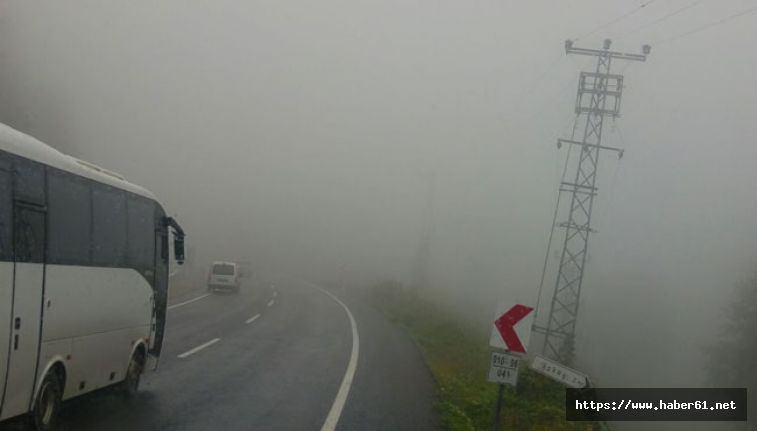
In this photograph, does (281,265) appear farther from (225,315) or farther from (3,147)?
(3,147)

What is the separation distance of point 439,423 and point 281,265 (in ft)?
374

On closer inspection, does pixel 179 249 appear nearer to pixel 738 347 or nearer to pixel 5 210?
pixel 5 210

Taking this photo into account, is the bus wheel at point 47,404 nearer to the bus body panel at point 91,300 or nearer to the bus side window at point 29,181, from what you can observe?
the bus body panel at point 91,300

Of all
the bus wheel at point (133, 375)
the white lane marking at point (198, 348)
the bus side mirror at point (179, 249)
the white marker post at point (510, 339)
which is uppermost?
the bus side mirror at point (179, 249)

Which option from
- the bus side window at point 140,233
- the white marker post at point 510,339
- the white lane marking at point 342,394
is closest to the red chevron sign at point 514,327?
the white marker post at point 510,339

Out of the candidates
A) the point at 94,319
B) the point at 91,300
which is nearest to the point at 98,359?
the point at 94,319

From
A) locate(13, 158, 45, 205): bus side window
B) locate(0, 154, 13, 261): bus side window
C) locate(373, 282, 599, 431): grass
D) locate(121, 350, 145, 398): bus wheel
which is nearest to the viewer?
locate(0, 154, 13, 261): bus side window

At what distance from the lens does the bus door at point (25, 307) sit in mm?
6883

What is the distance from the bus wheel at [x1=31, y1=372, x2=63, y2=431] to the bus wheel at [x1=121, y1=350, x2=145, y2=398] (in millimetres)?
2363

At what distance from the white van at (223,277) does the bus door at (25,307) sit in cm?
3632

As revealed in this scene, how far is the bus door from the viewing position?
6.88 m

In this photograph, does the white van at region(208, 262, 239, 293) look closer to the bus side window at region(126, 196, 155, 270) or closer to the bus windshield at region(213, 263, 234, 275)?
the bus windshield at region(213, 263, 234, 275)

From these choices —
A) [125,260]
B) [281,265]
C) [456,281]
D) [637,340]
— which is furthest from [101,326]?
[281,265]

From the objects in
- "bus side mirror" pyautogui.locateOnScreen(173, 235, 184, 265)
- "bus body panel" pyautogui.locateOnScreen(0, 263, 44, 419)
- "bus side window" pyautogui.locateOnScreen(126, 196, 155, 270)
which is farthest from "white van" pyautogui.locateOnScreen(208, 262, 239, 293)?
"bus body panel" pyautogui.locateOnScreen(0, 263, 44, 419)
